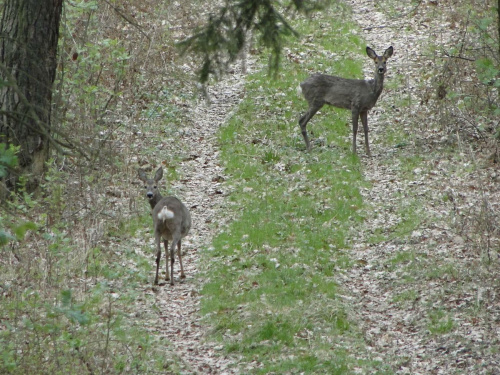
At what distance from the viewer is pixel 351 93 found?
1511cm

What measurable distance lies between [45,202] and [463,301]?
6.21 meters

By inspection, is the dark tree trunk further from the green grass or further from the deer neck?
the deer neck

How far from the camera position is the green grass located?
780 cm

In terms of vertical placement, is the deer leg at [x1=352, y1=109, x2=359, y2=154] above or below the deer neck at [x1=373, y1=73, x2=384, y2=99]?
below

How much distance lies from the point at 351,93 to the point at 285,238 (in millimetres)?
5333

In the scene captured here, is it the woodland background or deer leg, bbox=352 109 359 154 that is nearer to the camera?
the woodland background

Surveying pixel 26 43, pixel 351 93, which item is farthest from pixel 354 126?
pixel 26 43

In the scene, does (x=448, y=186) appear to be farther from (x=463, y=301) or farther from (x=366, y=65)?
(x=366, y=65)

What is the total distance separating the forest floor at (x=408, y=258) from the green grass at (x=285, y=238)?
0.26m

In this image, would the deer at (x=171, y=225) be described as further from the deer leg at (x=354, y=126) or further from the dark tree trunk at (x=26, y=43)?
the deer leg at (x=354, y=126)

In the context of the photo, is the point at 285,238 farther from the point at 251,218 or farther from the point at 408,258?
the point at 408,258

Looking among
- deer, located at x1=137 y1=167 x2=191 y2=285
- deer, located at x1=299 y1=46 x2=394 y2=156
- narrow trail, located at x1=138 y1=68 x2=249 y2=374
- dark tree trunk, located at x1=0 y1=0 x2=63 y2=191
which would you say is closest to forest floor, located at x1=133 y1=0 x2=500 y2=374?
narrow trail, located at x1=138 y1=68 x2=249 y2=374

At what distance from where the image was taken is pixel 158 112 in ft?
53.4

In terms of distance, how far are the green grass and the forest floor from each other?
265mm
